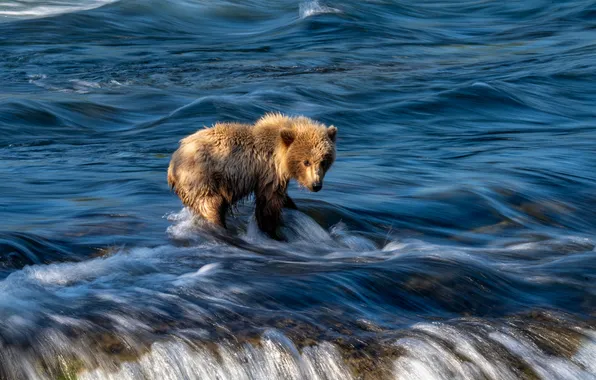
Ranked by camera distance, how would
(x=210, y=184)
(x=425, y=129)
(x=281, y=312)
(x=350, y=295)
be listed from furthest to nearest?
(x=425, y=129), (x=210, y=184), (x=350, y=295), (x=281, y=312)

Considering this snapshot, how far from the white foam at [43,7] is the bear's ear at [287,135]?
16.9m

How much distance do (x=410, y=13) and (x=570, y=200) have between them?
53.7 ft

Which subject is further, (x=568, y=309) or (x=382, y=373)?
(x=568, y=309)

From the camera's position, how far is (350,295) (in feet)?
24.2

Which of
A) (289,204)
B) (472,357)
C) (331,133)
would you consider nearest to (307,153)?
(331,133)

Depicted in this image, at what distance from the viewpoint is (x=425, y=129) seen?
15000 millimetres

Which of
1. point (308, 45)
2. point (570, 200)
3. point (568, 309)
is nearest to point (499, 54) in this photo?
point (308, 45)

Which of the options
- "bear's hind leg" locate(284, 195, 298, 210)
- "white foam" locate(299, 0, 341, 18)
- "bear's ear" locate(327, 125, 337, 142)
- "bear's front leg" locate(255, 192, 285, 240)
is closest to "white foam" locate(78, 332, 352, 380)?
"bear's front leg" locate(255, 192, 285, 240)

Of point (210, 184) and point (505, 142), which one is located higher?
point (210, 184)

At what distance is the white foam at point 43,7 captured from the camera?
24594mm

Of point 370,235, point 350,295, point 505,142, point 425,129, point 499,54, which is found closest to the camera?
point 350,295

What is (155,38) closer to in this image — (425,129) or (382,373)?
(425,129)

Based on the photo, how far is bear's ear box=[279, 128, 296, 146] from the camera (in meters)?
8.54

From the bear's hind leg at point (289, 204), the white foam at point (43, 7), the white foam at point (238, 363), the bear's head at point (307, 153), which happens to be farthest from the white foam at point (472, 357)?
the white foam at point (43, 7)
